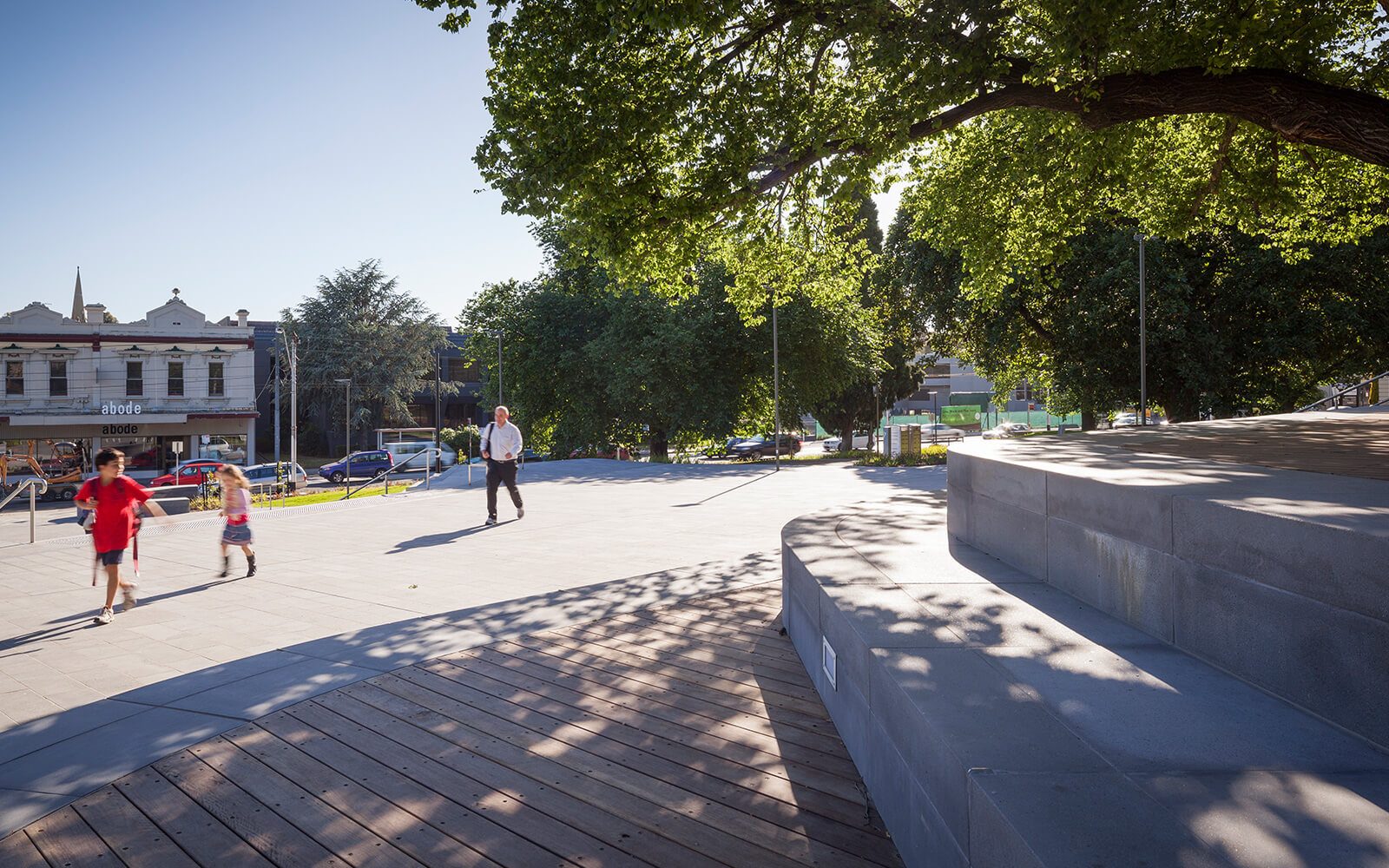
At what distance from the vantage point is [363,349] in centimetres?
5850

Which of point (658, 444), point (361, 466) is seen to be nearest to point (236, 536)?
point (658, 444)

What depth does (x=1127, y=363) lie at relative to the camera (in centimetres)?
2772

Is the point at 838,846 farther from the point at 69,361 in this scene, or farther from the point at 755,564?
the point at 69,361

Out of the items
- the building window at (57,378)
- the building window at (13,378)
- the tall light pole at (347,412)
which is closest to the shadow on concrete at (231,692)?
the building window at (57,378)

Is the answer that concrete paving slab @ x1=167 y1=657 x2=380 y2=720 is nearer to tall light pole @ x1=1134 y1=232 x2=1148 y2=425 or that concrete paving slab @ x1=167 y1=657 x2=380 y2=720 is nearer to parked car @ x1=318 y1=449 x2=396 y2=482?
tall light pole @ x1=1134 y1=232 x2=1148 y2=425

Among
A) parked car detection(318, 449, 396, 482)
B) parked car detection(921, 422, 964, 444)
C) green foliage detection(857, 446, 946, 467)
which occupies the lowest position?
parked car detection(318, 449, 396, 482)

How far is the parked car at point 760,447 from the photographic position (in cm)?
Result: 4734

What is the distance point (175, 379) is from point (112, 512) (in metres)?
43.1

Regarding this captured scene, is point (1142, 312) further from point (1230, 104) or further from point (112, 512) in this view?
point (112, 512)

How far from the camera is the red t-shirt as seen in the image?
7.39 metres

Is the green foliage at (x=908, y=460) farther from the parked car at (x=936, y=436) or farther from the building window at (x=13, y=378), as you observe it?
the building window at (x=13, y=378)

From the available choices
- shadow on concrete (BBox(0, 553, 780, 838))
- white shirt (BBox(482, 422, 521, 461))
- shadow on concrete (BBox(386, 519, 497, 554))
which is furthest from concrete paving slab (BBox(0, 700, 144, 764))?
white shirt (BBox(482, 422, 521, 461))

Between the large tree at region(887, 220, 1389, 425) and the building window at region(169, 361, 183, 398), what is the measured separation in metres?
38.9

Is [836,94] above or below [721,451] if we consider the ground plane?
above
